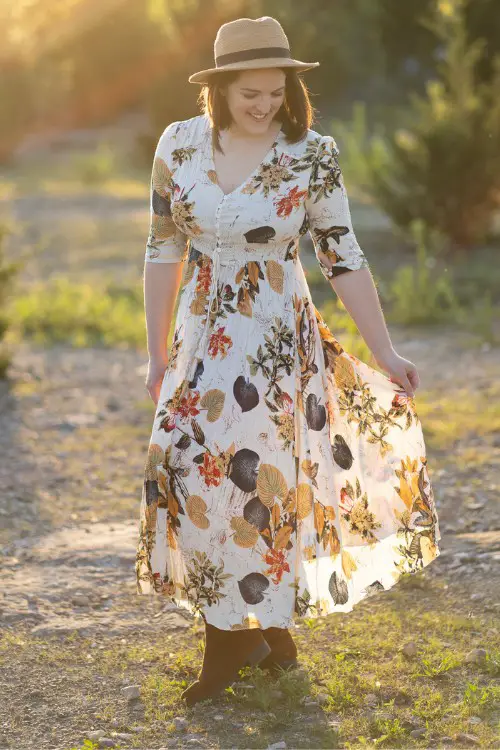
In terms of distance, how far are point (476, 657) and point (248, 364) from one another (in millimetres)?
1182

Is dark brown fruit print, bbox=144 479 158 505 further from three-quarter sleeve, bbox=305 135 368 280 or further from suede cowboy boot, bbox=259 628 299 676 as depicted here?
three-quarter sleeve, bbox=305 135 368 280

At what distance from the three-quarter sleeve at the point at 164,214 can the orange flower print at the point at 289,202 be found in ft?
1.06

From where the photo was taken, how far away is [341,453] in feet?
10.5

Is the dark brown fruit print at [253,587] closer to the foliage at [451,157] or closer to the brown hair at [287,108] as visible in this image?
the brown hair at [287,108]

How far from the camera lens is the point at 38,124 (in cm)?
2783

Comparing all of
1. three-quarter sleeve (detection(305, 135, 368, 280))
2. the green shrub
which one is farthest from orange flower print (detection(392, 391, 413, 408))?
the green shrub

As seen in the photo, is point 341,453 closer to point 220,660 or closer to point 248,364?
point 248,364

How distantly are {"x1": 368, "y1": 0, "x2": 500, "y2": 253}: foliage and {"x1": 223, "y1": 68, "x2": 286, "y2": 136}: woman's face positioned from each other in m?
8.21

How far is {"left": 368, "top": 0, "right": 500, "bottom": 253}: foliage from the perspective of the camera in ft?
35.8

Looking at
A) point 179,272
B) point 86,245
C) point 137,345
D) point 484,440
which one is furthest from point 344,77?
point 179,272

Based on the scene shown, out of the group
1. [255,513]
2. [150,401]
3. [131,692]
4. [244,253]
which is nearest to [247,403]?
[255,513]

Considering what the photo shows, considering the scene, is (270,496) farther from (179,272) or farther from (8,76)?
(8,76)

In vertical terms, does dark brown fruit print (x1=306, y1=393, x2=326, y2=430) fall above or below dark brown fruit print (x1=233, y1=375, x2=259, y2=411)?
below

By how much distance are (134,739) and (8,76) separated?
71.6ft
